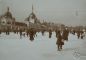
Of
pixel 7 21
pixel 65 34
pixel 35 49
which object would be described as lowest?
pixel 35 49

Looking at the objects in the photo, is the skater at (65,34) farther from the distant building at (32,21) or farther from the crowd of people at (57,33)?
the distant building at (32,21)

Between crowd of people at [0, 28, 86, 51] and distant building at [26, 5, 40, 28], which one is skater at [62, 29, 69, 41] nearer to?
crowd of people at [0, 28, 86, 51]

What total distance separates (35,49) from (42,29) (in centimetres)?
32

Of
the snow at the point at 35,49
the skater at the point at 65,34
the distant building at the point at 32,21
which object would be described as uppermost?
the distant building at the point at 32,21

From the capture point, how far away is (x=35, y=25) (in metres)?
3.39

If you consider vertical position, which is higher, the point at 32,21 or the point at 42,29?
the point at 32,21

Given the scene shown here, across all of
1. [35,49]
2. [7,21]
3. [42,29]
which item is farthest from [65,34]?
[7,21]

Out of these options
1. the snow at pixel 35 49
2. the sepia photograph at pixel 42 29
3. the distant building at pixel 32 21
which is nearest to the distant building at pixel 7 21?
the sepia photograph at pixel 42 29

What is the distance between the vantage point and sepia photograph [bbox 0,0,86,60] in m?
3.29

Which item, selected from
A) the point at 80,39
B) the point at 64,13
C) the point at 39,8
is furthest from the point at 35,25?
the point at 80,39

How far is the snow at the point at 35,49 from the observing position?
327 cm

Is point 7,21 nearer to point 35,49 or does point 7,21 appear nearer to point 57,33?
point 35,49

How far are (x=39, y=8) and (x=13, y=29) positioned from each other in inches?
20.0

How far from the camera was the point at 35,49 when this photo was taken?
10.9 feet
